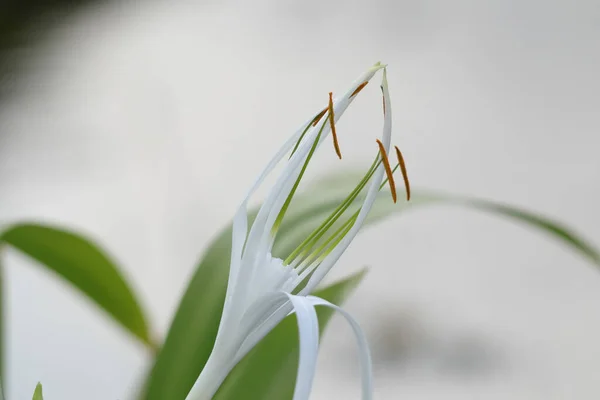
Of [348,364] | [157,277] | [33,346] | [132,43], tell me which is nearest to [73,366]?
[33,346]

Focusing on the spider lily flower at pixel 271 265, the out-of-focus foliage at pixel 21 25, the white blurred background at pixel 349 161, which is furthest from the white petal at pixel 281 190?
the out-of-focus foliage at pixel 21 25

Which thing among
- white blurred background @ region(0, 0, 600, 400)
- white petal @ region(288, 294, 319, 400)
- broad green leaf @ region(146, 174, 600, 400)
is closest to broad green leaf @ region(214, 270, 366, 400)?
broad green leaf @ region(146, 174, 600, 400)

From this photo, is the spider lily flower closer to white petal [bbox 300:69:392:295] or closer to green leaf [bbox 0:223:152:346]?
white petal [bbox 300:69:392:295]

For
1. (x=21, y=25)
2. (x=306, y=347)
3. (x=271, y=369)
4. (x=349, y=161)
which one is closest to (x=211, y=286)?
(x=271, y=369)

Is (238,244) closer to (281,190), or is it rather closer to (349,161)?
(281,190)

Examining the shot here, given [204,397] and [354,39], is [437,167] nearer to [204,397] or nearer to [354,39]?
[354,39]

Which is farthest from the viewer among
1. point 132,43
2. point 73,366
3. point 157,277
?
point 132,43

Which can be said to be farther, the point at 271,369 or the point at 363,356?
the point at 271,369
